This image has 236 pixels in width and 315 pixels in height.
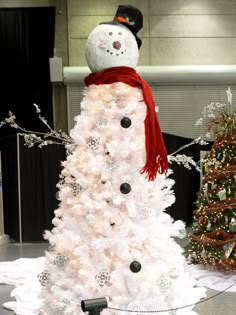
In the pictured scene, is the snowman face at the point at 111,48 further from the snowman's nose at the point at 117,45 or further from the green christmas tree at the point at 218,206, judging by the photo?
the green christmas tree at the point at 218,206

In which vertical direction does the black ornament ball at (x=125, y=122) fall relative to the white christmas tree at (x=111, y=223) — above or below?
above

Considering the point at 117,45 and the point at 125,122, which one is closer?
the point at 125,122

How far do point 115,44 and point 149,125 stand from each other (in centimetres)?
55

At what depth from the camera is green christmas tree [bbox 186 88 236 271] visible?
14.7 ft

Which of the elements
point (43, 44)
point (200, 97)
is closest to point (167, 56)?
point (200, 97)

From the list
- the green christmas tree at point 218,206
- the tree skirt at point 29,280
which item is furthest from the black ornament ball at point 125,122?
the green christmas tree at point 218,206

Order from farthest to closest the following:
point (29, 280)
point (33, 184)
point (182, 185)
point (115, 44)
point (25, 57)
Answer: point (25, 57) → point (182, 185) → point (33, 184) → point (29, 280) → point (115, 44)

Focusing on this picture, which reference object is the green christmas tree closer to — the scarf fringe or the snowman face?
the snowman face

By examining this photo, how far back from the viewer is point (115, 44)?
292cm

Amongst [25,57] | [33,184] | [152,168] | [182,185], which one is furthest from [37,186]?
[152,168]

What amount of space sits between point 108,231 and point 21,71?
25.3 feet

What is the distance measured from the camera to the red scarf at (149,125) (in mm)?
2783

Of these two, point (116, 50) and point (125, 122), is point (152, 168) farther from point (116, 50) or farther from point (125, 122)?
point (116, 50)

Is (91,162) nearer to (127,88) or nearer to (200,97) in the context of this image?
(127,88)
